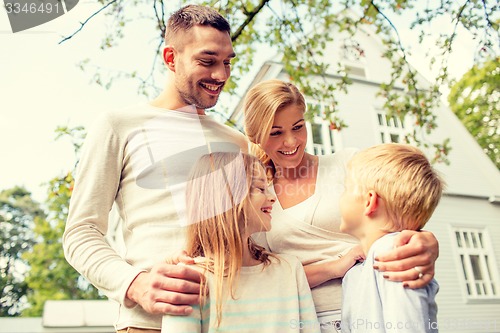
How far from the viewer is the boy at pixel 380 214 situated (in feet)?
1.53

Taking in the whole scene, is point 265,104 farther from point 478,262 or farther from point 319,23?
point 478,262

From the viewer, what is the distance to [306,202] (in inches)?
22.8

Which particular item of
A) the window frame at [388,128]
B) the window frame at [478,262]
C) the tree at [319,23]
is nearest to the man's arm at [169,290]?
the tree at [319,23]

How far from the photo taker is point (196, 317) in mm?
460

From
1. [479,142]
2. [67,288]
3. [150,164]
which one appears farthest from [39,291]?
[150,164]

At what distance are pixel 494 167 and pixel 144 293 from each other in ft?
13.0

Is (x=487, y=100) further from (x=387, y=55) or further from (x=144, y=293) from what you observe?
(x=144, y=293)

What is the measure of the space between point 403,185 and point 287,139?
16 cm

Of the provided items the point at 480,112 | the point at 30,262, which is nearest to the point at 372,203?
the point at 480,112

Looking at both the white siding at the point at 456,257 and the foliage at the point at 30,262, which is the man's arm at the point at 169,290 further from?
the foliage at the point at 30,262

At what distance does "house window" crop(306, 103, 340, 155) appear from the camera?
69.3 inches

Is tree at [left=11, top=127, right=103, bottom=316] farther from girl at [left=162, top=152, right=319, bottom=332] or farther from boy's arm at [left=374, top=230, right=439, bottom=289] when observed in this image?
boy's arm at [left=374, top=230, right=439, bottom=289]

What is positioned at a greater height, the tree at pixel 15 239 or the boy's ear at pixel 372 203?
the tree at pixel 15 239

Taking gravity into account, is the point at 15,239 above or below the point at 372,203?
above
